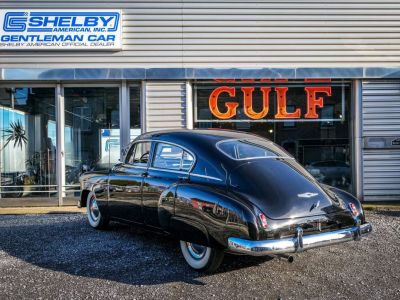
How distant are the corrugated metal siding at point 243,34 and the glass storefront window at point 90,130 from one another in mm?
755

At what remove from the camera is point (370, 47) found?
34.3 ft

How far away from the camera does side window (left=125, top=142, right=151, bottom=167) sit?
6108 mm

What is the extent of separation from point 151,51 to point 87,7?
68.5 inches

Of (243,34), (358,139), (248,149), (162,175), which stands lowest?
(162,175)

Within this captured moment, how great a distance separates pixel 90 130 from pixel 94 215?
12.1 ft

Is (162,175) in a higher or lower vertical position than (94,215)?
higher

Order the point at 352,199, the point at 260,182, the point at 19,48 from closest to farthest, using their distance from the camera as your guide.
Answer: the point at 260,182, the point at 352,199, the point at 19,48

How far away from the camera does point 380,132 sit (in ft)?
34.3

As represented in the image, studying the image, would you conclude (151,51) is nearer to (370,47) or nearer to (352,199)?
(370,47)

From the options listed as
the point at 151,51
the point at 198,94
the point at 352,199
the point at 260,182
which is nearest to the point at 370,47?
the point at 198,94

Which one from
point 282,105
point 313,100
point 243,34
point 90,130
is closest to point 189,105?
point 243,34

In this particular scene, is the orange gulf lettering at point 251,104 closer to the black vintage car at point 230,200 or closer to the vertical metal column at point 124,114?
the vertical metal column at point 124,114

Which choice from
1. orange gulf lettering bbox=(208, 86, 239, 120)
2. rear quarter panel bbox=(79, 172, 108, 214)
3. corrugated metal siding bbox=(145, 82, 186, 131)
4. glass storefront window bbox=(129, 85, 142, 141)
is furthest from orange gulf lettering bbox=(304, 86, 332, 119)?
rear quarter panel bbox=(79, 172, 108, 214)

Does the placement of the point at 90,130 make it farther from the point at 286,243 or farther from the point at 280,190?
the point at 286,243
